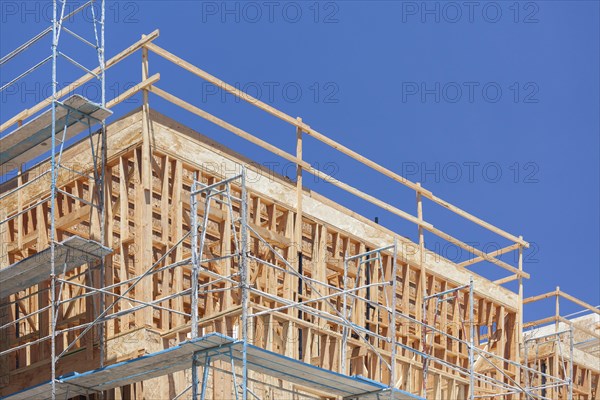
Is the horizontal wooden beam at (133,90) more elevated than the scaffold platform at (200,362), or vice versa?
the horizontal wooden beam at (133,90)

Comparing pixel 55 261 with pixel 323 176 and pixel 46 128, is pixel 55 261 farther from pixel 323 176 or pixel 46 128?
pixel 323 176

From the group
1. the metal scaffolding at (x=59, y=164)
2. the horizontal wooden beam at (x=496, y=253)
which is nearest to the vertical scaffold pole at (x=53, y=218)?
the metal scaffolding at (x=59, y=164)

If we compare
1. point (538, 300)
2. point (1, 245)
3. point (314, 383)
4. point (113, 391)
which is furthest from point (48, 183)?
point (538, 300)

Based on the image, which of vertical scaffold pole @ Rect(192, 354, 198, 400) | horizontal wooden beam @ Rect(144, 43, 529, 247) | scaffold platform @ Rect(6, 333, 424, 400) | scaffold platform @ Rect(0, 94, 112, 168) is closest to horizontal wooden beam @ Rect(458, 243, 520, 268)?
horizontal wooden beam @ Rect(144, 43, 529, 247)

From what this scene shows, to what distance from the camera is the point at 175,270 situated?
2408 cm

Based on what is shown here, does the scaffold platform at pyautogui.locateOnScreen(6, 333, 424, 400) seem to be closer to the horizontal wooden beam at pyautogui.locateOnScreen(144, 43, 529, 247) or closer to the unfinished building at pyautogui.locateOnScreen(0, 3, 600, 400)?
the unfinished building at pyautogui.locateOnScreen(0, 3, 600, 400)

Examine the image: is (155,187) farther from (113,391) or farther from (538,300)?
(538,300)

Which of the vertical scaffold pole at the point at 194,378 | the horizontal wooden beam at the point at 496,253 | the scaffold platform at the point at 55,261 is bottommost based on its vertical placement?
the vertical scaffold pole at the point at 194,378

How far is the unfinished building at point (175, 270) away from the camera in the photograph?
861 inches

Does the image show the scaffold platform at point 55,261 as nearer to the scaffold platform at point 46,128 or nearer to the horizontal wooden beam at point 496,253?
the scaffold platform at point 46,128

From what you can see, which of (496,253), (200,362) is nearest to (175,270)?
(200,362)

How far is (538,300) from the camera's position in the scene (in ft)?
116

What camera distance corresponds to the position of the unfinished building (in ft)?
71.7

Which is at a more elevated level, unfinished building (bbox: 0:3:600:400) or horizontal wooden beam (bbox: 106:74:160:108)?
horizontal wooden beam (bbox: 106:74:160:108)
